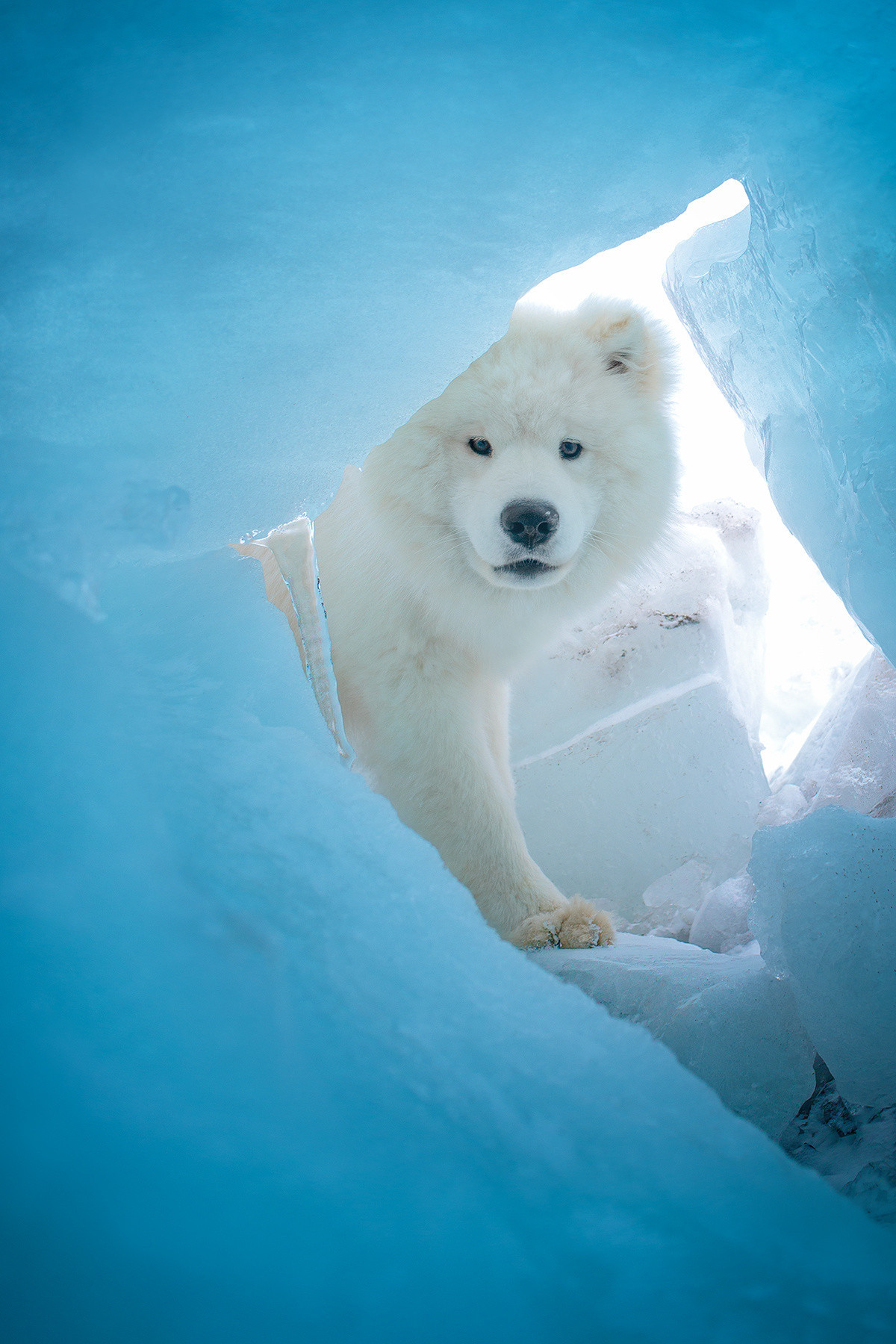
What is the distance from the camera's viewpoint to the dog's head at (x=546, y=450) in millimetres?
→ 2213

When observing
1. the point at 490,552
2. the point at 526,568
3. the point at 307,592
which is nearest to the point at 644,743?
the point at 526,568

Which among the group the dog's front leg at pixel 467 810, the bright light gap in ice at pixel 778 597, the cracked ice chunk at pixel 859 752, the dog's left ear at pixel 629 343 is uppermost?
the bright light gap in ice at pixel 778 597

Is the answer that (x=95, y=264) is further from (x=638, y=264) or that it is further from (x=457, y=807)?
(x=638, y=264)

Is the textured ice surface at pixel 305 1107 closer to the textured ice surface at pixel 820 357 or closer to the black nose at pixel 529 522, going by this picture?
the black nose at pixel 529 522

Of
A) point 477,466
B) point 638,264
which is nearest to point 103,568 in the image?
point 477,466

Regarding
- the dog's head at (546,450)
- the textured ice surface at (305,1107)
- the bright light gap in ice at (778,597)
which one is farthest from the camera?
the bright light gap in ice at (778,597)

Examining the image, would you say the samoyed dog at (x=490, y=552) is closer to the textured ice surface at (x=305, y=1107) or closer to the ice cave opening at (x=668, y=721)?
the ice cave opening at (x=668, y=721)

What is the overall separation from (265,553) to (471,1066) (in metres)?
1.84

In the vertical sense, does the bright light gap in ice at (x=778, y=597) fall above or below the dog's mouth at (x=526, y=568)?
above

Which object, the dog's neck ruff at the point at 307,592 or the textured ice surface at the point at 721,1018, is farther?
the dog's neck ruff at the point at 307,592

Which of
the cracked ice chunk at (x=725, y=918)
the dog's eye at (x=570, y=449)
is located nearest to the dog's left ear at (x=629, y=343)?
the dog's eye at (x=570, y=449)

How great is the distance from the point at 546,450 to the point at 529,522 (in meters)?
0.32

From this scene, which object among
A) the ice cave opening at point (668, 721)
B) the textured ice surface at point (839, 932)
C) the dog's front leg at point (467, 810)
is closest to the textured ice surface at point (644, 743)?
the ice cave opening at point (668, 721)

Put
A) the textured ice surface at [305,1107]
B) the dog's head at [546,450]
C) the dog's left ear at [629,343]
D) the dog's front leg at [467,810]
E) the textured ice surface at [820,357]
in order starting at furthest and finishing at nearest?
the dog's left ear at [629,343], the dog's front leg at [467,810], the dog's head at [546,450], the textured ice surface at [820,357], the textured ice surface at [305,1107]
